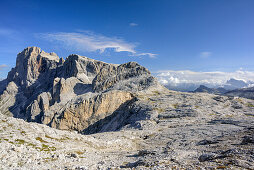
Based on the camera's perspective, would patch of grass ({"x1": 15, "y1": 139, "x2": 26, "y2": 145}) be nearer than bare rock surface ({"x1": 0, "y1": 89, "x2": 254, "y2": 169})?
No

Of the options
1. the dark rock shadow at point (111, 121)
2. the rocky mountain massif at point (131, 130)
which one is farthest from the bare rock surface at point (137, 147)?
the dark rock shadow at point (111, 121)

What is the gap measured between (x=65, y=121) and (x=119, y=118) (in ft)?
126

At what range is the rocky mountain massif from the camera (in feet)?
69.5

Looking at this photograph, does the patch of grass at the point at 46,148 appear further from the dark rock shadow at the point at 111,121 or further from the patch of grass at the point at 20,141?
the dark rock shadow at the point at 111,121

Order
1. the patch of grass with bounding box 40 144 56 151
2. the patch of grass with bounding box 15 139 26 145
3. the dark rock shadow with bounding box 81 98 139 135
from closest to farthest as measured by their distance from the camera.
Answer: the patch of grass with bounding box 15 139 26 145 < the patch of grass with bounding box 40 144 56 151 < the dark rock shadow with bounding box 81 98 139 135

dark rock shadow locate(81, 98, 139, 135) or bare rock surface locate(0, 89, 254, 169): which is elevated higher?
bare rock surface locate(0, 89, 254, 169)

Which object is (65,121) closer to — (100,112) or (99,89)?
(100,112)

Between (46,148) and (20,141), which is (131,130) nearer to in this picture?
(46,148)

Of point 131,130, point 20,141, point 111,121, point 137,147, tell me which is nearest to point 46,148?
point 20,141

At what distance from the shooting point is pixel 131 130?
199 ft

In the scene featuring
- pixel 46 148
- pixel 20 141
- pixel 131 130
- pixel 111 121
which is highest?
pixel 20 141

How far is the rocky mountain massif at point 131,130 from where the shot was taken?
21188mm

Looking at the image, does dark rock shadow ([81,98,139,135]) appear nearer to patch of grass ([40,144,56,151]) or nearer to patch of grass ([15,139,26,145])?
patch of grass ([40,144,56,151])

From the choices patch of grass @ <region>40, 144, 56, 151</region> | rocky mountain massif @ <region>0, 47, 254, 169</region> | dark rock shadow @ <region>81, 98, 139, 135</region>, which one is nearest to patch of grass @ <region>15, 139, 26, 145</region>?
rocky mountain massif @ <region>0, 47, 254, 169</region>
